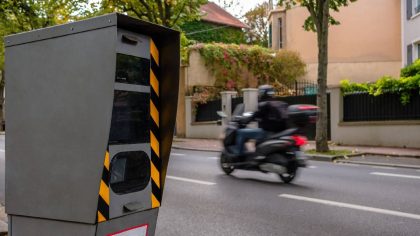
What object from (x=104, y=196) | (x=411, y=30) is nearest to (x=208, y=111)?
(x=411, y=30)

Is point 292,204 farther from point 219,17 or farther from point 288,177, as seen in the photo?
point 219,17

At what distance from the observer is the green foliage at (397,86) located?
1499 centimetres

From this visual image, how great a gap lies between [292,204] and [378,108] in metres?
10.7

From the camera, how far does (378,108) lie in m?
16.2

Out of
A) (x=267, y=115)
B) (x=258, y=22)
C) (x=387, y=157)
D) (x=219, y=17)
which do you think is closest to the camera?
(x=267, y=115)

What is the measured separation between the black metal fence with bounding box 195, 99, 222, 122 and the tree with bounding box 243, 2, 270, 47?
64.7 ft

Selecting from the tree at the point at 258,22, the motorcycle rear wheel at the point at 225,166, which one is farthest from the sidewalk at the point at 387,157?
the tree at the point at 258,22

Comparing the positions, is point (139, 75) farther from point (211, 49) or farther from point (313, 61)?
point (313, 61)

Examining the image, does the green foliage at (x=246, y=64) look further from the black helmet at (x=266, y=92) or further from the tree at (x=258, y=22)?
the black helmet at (x=266, y=92)

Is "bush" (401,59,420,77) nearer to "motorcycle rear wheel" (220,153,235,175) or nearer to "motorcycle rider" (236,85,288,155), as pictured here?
"motorcycle rider" (236,85,288,155)

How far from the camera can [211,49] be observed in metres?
25.1

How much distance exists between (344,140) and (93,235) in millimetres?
15298

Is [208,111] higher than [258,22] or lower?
lower

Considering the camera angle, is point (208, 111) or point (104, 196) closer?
point (104, 196)
